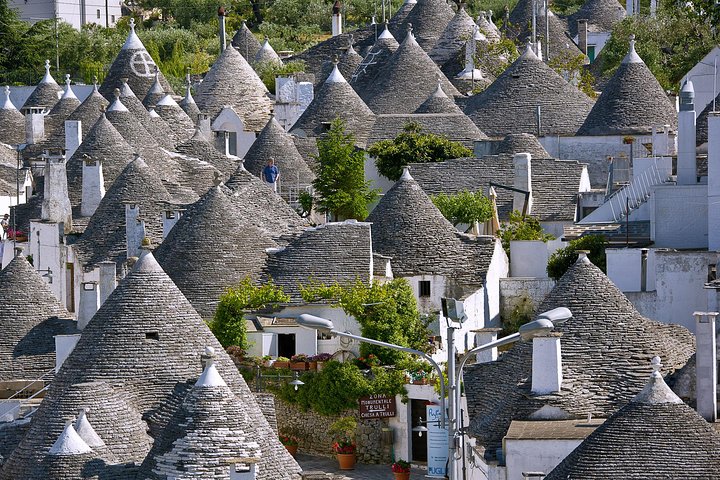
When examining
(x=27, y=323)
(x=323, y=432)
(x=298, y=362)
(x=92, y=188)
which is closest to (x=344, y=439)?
(x=323, y=432)

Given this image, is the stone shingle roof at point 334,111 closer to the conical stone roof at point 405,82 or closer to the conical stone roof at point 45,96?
the conical stone roof at point 405,82

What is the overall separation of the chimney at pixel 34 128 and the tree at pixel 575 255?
112 ft

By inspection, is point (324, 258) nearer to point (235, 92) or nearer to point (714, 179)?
point (714, 179)

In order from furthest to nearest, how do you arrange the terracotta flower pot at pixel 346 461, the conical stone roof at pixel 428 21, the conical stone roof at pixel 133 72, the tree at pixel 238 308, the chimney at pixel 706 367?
the conical stone roof at pixel 428 21, the conical stone roof at pixel 133 72, the tree at pixel 238 308, the terracotta flower pot at pixel 346 461, the chimney at pixel 706 367

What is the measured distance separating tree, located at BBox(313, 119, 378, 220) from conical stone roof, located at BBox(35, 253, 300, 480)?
24.2 m

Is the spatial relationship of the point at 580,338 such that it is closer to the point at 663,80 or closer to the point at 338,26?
the point at 663,80

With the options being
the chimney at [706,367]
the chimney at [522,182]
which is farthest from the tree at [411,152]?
the chimney at [706,367]

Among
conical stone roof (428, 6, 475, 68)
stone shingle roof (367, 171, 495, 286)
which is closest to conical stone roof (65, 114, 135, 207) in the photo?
stone shingle roof (367, 171, 495, 286)

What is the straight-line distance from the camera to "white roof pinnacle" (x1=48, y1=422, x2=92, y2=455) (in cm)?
3897

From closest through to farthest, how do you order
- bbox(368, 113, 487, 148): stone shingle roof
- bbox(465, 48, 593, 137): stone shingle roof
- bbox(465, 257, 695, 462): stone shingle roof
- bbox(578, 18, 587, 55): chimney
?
bbox(465, 257, 695, 462): stone shingle roof < bbox(368, 113, 487, 148): stone shingle roof < bbox(465, 48, 593, 137): stone shingle roof < bbox(578, 18, 587, 55): chimney

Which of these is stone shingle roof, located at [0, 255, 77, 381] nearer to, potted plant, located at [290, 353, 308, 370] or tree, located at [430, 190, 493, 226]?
potted plant, located at [290, 353, 308, 370]

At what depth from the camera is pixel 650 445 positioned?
34.9m

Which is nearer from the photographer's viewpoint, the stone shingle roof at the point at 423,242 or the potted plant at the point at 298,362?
the potted plant at the point at 298,362

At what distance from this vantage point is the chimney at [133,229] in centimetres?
6172
